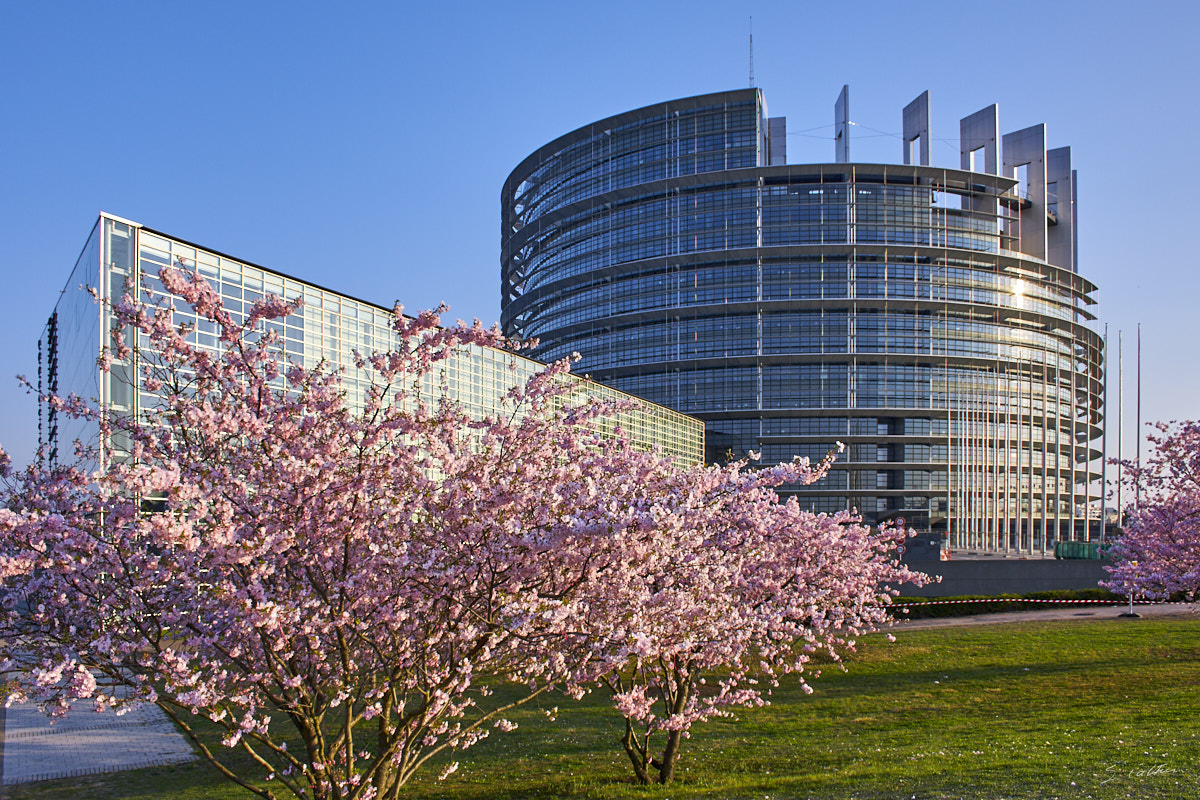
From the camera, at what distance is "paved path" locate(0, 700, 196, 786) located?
18156mm

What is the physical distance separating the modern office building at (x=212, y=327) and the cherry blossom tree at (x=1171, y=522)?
14773 millimetres

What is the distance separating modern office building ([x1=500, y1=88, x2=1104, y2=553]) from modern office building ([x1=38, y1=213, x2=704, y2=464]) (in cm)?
4256

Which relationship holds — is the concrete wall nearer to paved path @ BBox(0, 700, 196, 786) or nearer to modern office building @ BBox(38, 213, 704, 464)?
modern office building @ BBox(38, 213, 704, 464)

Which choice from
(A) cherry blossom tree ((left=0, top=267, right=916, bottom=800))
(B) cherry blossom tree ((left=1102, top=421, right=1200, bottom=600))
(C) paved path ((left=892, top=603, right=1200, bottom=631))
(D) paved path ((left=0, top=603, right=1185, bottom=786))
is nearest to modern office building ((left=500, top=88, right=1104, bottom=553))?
(C) paved path ((left=892, top=603, right=1200, bottom=631))

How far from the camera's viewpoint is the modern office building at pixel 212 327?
29312mm

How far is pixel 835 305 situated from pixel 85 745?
291 feet

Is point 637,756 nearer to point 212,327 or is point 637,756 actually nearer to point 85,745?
point 85,745

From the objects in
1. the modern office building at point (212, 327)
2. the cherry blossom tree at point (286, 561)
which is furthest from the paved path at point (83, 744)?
the cherry blossom tree at point (286, 561)

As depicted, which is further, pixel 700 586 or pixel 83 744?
pixel 83 744

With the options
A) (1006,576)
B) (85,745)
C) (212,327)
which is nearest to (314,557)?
(85,745)

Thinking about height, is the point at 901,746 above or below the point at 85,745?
above

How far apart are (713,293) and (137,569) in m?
94.9

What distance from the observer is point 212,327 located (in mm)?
29406

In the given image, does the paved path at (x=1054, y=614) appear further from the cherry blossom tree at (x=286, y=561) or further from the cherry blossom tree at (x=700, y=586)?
the cherry blossom tree at (x=286, y=561)
